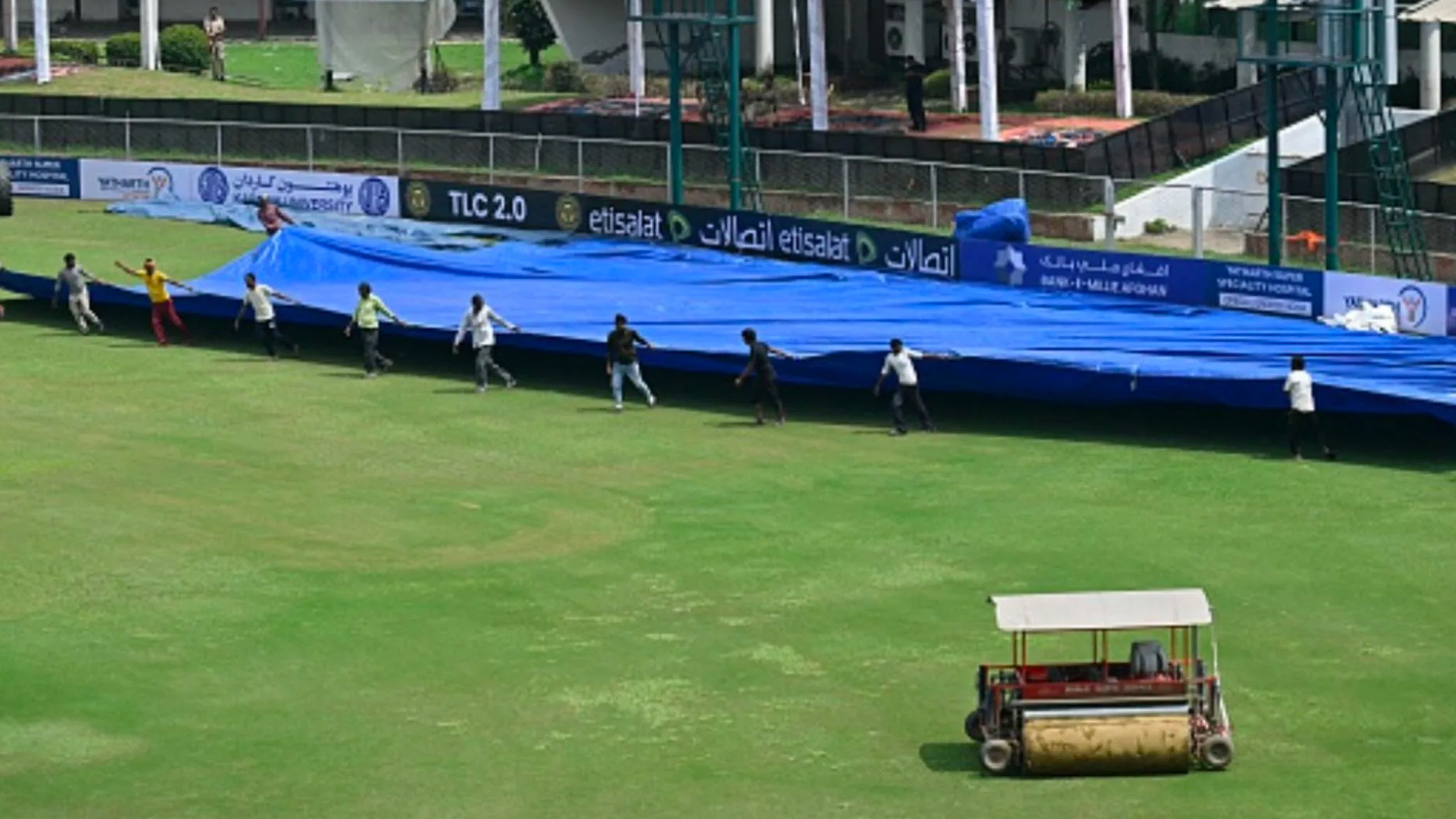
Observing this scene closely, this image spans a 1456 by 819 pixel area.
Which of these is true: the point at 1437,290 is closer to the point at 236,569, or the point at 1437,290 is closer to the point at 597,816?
the point at 236,569

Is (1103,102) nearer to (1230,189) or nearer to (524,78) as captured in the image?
(1230,189)

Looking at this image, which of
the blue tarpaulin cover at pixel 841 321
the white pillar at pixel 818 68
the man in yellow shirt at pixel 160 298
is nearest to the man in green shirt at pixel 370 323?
the blue tarpaulin cover at pixel 841 321

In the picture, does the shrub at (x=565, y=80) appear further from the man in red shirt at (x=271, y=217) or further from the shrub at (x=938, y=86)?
the man in red shirt at (x=271, y=217)

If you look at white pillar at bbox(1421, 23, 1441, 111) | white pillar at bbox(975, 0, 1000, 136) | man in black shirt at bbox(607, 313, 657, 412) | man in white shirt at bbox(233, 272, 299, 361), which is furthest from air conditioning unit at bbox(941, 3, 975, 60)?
man in black shirt at bbox(607, 313, 657, 412)

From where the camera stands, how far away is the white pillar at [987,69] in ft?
194

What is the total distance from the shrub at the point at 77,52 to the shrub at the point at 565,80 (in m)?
14.9

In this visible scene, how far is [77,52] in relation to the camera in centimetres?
8425

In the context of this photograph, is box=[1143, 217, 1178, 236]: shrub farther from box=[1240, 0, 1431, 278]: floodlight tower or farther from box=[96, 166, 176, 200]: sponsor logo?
box=[96, 166, 176, 200]: sponsor logo

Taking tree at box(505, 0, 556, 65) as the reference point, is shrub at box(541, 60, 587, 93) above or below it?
below

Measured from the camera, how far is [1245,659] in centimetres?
2406

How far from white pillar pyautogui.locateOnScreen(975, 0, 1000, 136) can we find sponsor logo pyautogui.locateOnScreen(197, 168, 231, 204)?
17.2 m

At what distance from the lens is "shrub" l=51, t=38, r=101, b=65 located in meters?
83.2

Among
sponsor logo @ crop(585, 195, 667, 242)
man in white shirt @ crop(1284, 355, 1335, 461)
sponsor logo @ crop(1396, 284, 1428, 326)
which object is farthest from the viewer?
sponsor logo @ crop(585, 195, 667, 242)

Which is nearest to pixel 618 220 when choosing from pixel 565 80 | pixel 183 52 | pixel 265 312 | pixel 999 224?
pixel 999 224
